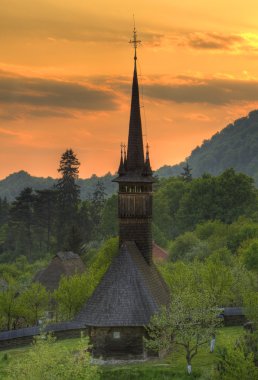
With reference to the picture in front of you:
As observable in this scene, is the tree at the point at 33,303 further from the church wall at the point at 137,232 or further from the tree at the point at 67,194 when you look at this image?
the tree at the point at 67,194

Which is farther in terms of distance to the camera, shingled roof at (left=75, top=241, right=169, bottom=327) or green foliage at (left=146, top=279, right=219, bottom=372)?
shingled roof at (left=75, top=241, right=169, bottom=327)

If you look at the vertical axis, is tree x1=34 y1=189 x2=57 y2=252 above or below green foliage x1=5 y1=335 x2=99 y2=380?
above

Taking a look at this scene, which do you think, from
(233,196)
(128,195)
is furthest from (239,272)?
(233,196)

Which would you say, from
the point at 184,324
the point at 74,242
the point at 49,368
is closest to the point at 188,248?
the point at 74,242

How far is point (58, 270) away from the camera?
76938 millimetres

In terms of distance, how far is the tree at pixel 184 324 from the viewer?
37.8 metres

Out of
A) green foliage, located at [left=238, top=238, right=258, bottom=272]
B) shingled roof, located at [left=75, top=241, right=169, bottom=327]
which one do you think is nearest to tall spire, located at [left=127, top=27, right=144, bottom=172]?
shingled roof, located at [left=75, top=241, right=169, bottom=327]

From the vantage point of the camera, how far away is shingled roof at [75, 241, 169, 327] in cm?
3976

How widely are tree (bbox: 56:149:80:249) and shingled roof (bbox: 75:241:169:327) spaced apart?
69374 millimetres

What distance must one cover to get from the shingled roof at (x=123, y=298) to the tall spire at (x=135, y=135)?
6696mm

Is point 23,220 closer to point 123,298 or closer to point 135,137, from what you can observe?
point 135,137

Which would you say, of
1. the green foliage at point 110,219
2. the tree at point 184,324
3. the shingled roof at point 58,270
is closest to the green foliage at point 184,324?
the tree at point 184,324

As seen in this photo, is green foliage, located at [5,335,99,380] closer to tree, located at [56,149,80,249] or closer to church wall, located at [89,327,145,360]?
church wall, located at [89,327,145,360]

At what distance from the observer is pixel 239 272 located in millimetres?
56094
